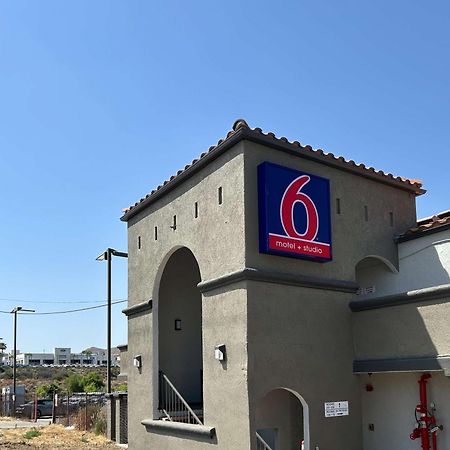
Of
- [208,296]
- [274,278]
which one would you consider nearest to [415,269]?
[274,278]

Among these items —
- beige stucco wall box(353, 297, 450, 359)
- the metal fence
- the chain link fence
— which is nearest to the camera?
beige stucco wall box(353, 297, 450, 359)

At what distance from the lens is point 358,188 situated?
43.9ft

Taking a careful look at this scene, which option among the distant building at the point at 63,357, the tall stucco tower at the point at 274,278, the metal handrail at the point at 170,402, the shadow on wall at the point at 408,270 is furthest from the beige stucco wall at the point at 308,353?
the distant building at the point at 63,357

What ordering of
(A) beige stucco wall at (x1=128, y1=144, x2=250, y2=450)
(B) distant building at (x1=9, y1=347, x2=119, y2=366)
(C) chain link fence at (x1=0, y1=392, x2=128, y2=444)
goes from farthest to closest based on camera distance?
1. (B) distant building at (x1=9, y1=347, x2=119, y2=366)
2. (C) chain link fence at (x1=0, y1=392, x2=128, y2=444)
3. (A) beige stucco wall at (x1=128, y1=144, x2=250, y2=450)

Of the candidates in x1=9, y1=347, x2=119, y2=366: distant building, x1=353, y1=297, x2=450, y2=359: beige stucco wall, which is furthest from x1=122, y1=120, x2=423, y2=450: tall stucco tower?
x1=9, y1=347, x2=119, y2=366: distant building

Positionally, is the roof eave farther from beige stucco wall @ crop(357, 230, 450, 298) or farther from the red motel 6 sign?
beige stucco wall @ crop(357, 230, 450, 298)

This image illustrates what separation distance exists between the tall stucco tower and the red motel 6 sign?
0.8 inches

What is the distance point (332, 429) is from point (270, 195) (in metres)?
4.52

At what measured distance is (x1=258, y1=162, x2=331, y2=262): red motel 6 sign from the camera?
1168 centimetres

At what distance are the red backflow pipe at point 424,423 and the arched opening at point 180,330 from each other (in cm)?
532

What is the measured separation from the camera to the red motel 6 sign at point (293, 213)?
11680 millimetres

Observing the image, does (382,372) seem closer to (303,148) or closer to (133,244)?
(303,148)

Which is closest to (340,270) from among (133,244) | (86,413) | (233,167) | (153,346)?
(233,167)

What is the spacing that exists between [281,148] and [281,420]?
5.71 m
